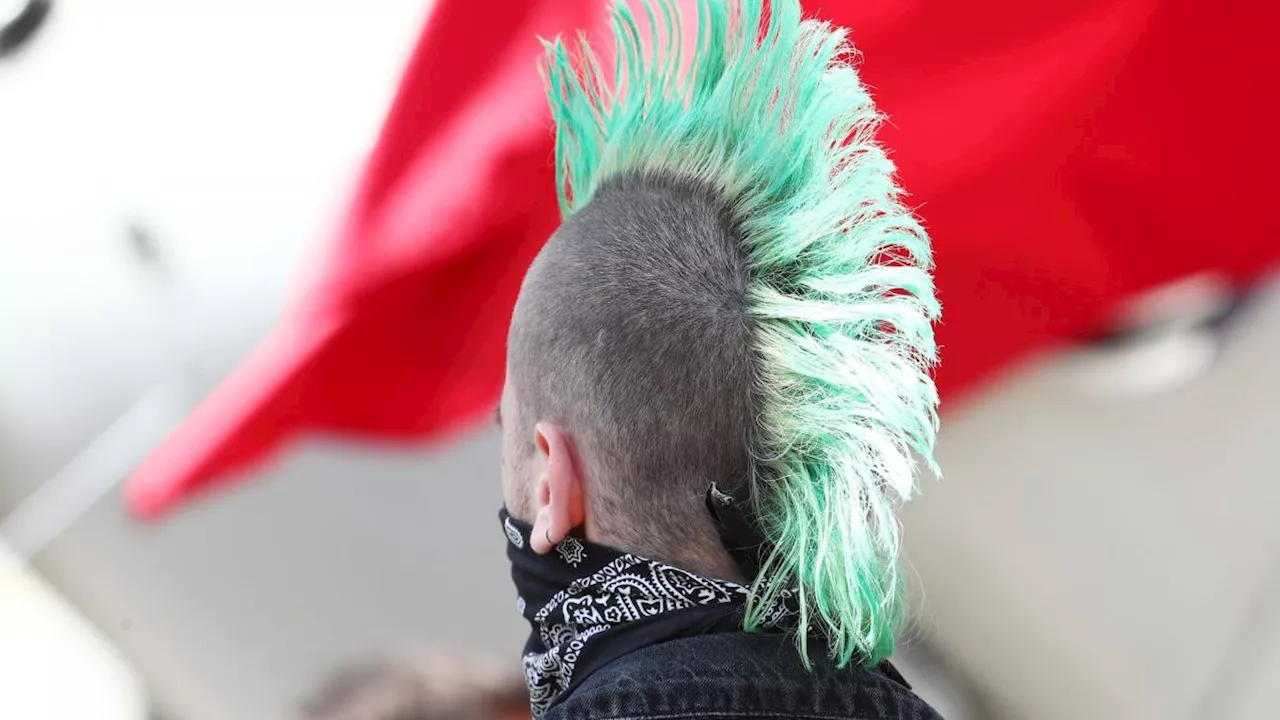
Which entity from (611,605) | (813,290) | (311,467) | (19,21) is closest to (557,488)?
(611,605)

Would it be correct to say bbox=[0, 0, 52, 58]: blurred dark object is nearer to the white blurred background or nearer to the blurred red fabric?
the white blurred background

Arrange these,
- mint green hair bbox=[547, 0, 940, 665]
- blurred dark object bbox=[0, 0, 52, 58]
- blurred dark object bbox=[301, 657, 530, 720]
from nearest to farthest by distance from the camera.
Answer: mint green hair bbox=[547, 0, 940, 665] → blurred dark object bbox=[0, 0, 52, 58] → blurred dark object bbox=[301, 657, 530, 720]

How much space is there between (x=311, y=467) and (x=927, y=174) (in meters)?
0.83

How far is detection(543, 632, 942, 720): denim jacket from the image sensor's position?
520mm

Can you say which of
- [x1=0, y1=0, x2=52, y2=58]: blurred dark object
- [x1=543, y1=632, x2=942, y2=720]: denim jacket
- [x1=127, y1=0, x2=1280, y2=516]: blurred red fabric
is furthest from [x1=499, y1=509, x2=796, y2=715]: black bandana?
[x1=0, y1=0, x2=52, y2=58]: blurred dark object

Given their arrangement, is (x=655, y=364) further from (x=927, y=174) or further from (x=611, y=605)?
(x=927, y=174)

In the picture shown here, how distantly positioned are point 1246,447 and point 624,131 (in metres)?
1.00

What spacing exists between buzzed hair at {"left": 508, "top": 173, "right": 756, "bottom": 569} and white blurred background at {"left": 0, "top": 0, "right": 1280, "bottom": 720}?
497 mm

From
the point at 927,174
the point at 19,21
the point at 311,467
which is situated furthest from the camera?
the point at 311,467

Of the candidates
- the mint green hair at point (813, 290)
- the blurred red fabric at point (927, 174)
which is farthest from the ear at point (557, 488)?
the blurred red fabric at point (927, 174)

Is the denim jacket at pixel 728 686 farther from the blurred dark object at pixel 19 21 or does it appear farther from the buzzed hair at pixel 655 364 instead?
the blurred dark object at pixel 19 21

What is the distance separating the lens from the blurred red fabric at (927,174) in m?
0.86

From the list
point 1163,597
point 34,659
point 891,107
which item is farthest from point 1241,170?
point 34,659

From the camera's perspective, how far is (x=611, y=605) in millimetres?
556
